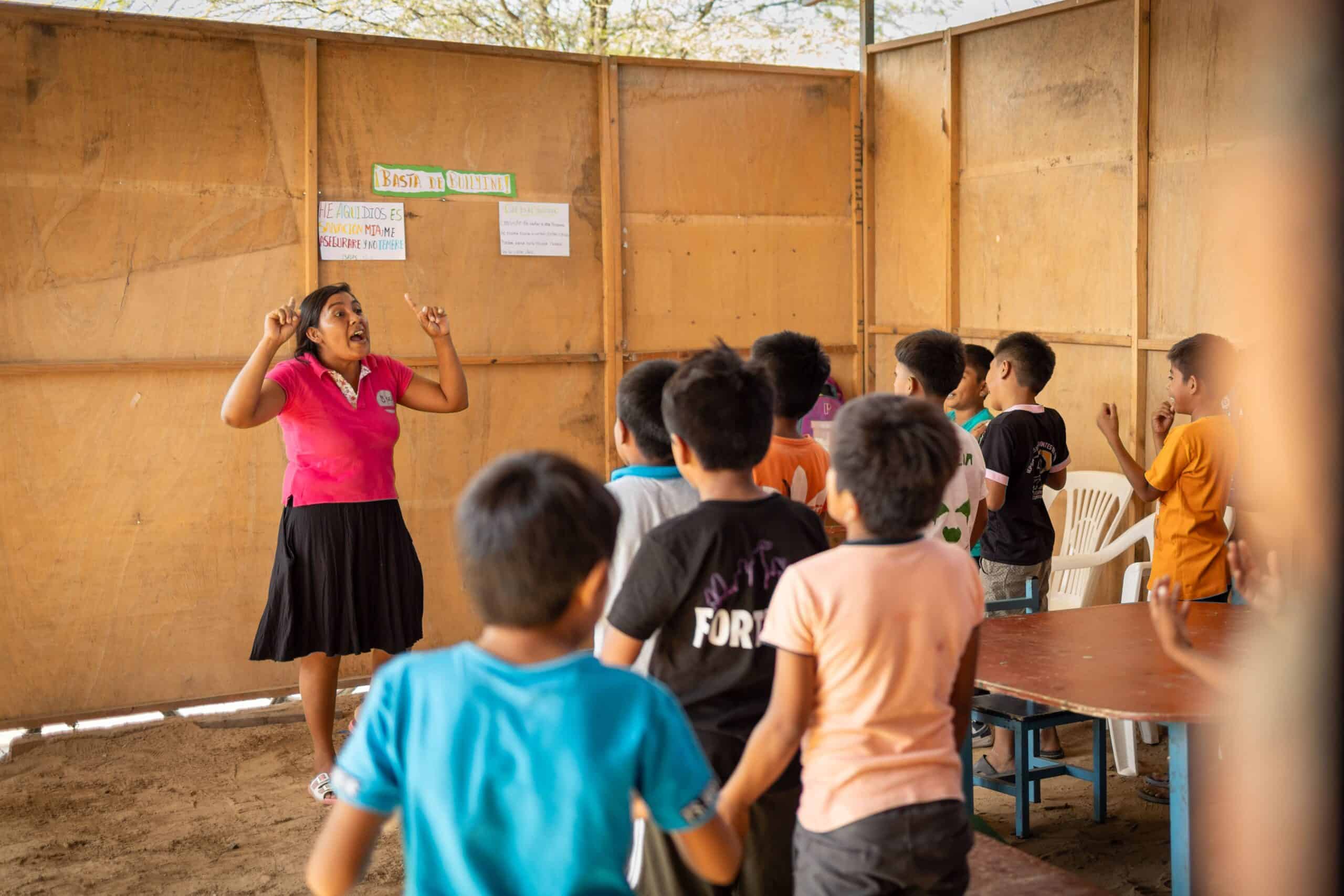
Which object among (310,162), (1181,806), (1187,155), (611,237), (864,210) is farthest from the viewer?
(864,210)

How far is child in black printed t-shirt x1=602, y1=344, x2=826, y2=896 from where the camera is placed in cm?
188

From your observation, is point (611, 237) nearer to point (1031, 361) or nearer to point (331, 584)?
point (1031, 361)

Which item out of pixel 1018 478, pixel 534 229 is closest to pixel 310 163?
pixel 534 229

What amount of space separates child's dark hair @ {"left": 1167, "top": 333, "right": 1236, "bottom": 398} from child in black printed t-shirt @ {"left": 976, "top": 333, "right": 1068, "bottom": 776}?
49cm

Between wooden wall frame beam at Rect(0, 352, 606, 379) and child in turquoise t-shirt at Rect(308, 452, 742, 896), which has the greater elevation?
wooden wall frame beam at Rect(0, 352, 606, 379)

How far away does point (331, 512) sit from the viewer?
12.1 feet

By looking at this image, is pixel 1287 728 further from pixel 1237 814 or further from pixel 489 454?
pixel 489 454

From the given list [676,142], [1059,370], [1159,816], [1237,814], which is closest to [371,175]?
[676,142]

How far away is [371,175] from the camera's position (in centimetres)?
489

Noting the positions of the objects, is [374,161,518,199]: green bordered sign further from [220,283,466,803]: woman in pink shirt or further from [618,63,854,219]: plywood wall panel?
[220,283,466,803]: woman in pink shirt

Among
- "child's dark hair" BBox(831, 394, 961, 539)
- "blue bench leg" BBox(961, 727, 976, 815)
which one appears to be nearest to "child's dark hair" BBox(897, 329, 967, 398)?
"blue bench leg" BBox(961, 727, 976, 815)

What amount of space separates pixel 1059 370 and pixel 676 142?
1945mm

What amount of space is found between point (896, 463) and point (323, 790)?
9.00 feet

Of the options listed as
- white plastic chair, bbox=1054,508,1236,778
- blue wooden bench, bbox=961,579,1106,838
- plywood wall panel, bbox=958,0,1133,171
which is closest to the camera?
blue wooden bench, bbox=961,579,1106,838
